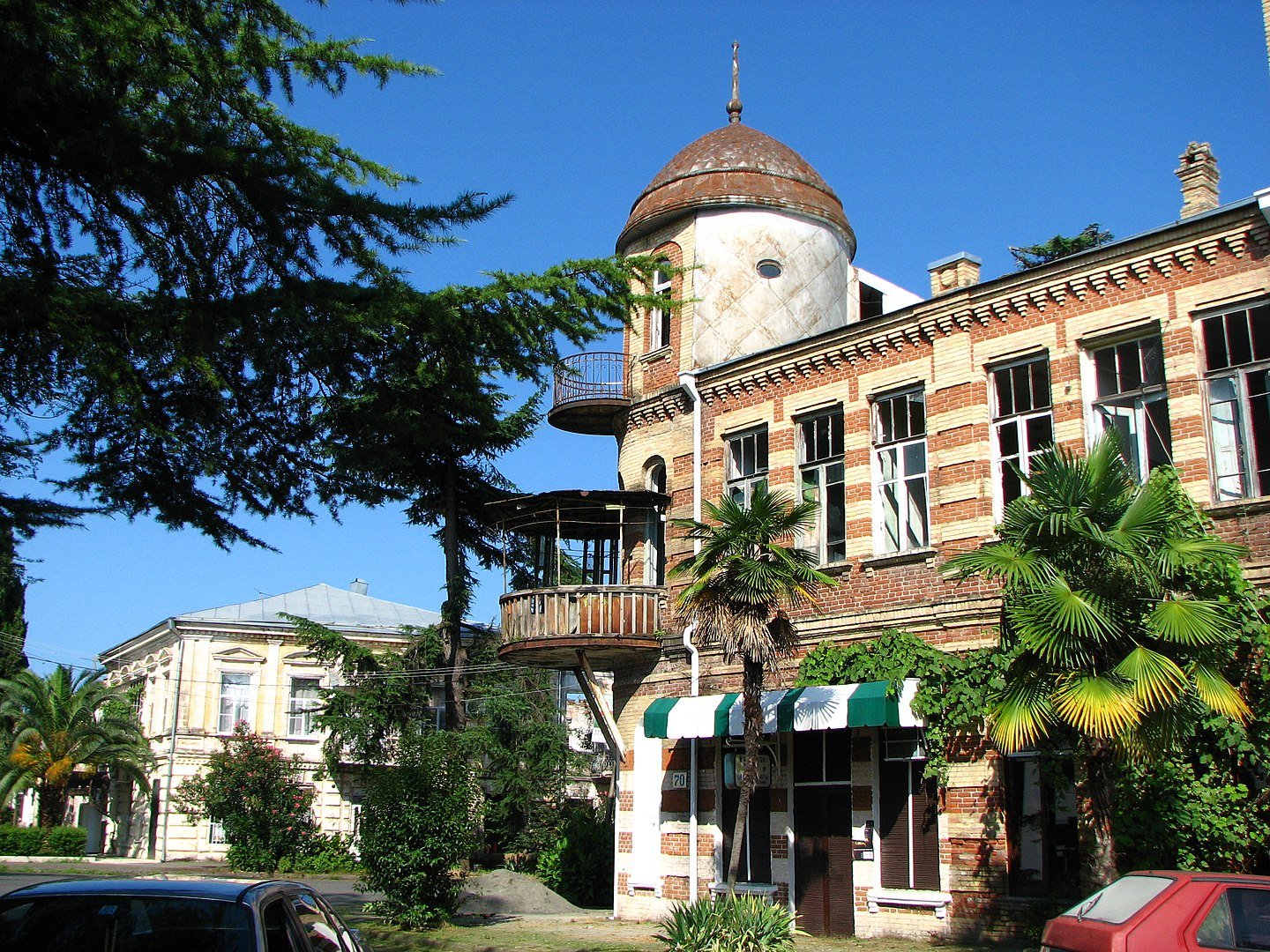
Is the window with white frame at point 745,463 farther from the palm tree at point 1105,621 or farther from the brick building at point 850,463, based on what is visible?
the palm tree at point 1105,621

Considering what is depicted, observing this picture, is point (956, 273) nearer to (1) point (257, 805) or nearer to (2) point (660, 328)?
(2) point (660, 328)

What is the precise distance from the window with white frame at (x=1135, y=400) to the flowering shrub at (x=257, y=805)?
29816 mm

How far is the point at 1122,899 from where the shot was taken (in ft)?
34.7

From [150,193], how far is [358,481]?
2.28 metres

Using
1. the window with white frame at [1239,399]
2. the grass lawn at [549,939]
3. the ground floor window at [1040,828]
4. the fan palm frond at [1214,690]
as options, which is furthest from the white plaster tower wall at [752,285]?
the fan palm frond at [1214,690]

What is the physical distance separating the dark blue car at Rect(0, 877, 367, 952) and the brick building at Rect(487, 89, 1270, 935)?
12.7 meters

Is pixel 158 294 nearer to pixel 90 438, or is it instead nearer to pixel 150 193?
pixel 150 193

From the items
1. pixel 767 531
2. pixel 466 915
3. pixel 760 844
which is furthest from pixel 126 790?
pixel 767 531

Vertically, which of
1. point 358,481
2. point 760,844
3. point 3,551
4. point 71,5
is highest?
point 71,5

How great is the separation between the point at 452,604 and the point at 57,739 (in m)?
19.7

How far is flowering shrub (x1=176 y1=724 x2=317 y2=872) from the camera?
38.8 m

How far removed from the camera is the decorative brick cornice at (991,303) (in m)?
16.8

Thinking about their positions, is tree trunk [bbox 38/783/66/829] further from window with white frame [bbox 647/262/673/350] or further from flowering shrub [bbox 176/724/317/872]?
window with white frame [bbox 647/262/673/350]

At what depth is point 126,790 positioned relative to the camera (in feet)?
166
